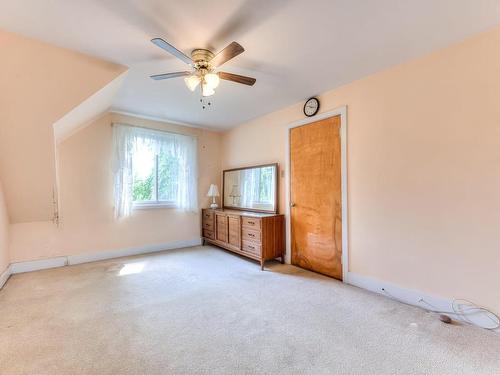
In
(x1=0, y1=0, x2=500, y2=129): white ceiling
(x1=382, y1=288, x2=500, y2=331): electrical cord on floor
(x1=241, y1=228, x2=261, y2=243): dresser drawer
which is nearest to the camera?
(x1=0, y1=0, x2=500, y2=129): white ceiling

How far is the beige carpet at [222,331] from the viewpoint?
1524 millimetres

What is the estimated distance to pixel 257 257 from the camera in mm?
3465

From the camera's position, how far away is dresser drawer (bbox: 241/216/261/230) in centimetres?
346

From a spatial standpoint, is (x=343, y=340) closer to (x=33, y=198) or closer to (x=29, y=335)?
(x=29, y=335)

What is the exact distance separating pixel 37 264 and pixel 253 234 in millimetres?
3074

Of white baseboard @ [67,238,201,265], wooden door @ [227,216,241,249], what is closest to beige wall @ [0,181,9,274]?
white baseboard @ [67,238,201,265]

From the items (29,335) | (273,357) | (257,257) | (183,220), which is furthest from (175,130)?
(273,357)

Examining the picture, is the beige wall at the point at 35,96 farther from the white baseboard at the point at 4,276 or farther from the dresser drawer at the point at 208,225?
the dresser drawer at the point at 208,225

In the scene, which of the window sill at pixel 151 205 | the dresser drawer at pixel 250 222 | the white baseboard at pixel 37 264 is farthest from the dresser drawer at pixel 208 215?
the white baseboard at pixel 37 264

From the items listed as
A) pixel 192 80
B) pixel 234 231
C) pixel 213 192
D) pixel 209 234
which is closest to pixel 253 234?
pixel 234 231

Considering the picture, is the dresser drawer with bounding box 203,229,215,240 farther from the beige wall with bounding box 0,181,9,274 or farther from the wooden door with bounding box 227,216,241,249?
the beige wall with bounding box 0,181,9,274

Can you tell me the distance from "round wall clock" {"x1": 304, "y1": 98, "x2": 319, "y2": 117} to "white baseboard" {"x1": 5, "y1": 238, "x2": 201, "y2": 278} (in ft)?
10.5

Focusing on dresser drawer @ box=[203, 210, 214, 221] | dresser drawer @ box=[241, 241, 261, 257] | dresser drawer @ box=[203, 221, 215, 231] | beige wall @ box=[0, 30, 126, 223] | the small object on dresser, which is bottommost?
dresser drawer @ box=[241, 241, 261, 257]

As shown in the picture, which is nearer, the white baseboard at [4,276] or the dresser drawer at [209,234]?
the white baseboard at [4,276]
